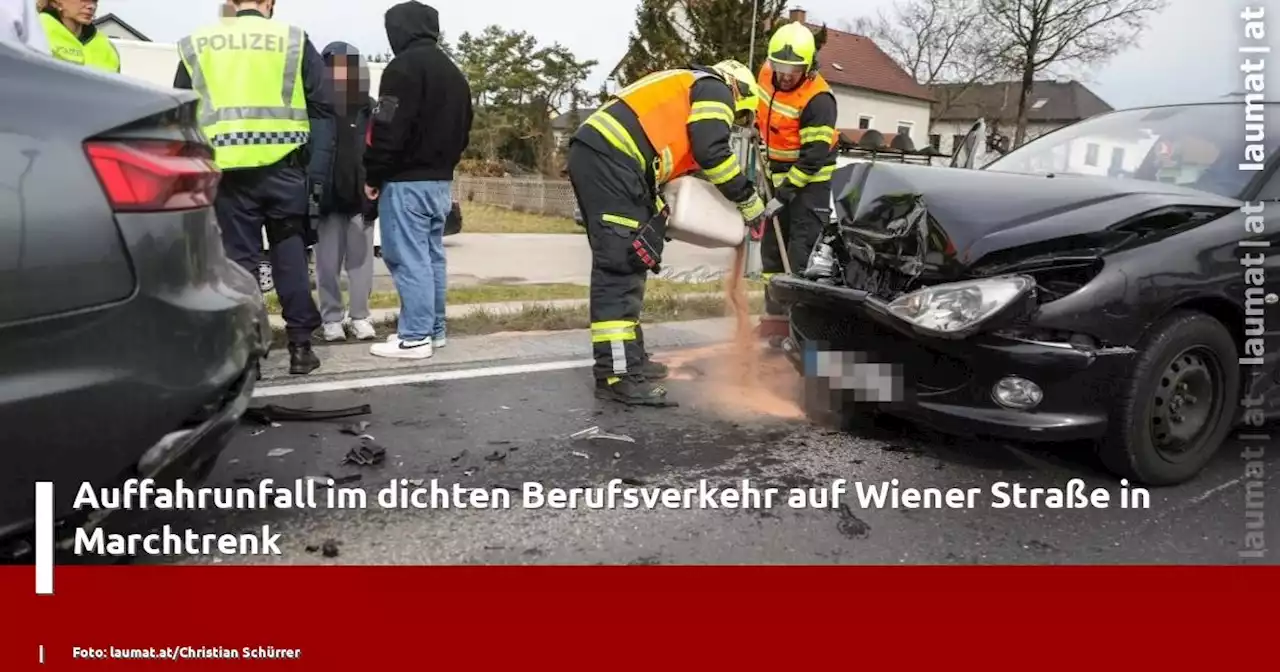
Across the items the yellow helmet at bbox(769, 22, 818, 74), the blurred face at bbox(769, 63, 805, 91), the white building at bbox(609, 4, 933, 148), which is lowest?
the blurred face at bbox(769, 63, 805, 91)

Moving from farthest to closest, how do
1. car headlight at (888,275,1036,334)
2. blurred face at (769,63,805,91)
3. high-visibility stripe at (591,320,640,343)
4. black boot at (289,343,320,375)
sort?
blurred face at (769,63,805,91), black boot at (289,343,320,375), high-visibility stripe at (591,320,640,343), car headlight at (888,275,1036,334)

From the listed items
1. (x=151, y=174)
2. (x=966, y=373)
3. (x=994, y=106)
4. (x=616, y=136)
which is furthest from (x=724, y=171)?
(x=994, y=106)

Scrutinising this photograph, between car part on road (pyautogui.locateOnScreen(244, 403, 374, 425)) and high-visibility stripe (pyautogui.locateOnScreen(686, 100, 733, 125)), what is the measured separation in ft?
6.43

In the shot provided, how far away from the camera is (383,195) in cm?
499

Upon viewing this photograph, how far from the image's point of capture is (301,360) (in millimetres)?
4598

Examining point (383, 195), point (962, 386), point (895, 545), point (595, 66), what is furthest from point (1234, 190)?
point (595, 66)

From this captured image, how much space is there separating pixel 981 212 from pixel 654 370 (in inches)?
79.4

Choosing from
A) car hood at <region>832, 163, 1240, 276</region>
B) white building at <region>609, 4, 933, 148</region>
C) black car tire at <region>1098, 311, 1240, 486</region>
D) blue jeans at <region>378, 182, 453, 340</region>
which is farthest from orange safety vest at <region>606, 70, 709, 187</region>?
white building at <region>609, 4, 933, 148</region>

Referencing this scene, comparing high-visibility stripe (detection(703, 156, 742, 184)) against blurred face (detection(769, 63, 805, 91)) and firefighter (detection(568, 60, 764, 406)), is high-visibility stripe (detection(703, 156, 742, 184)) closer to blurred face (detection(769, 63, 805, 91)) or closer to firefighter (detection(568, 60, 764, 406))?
firefighter (detection(568, 60, 764, 406))

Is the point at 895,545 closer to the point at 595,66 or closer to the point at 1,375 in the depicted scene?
the point at 1,375

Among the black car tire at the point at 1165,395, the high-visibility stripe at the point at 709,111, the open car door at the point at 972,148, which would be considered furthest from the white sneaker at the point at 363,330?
the black car tire at the point at 1165,395

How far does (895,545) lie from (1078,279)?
42.1 inches

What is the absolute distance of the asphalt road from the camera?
2.72m

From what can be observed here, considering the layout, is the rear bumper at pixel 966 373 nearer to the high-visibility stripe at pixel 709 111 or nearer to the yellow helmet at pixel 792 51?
the high-visibility stripe at pixel 709 111
